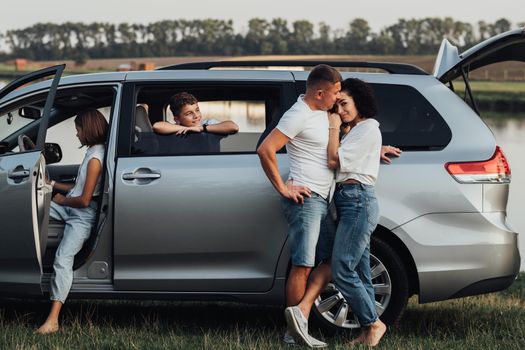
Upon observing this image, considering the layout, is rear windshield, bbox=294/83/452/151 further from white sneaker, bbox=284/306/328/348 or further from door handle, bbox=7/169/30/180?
door handle, bbox=7/169/30/180

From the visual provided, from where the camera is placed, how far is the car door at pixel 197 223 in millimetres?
5652

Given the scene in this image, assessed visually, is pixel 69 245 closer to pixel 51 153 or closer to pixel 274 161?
pixel 51 153

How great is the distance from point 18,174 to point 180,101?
1.04 meters

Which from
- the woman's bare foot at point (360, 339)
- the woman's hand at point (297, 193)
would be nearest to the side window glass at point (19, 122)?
the woman's hand at point (297, 193)

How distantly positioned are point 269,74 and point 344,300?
1.39 m

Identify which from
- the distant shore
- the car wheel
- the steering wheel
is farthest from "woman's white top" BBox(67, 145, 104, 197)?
the distant shore

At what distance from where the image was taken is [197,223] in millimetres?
5672

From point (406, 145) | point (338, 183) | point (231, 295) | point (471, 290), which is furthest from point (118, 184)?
point (471, 290)

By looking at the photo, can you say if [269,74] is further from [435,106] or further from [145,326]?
[145,326]

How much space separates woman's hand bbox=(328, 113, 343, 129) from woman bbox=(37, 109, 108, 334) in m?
1.35

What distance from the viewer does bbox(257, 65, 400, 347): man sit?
523 cm

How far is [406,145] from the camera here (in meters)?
5.73

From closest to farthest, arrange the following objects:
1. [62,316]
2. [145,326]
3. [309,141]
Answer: [309,141], [145,326], [62,316]

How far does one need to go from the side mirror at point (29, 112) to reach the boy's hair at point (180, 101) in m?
0.90
